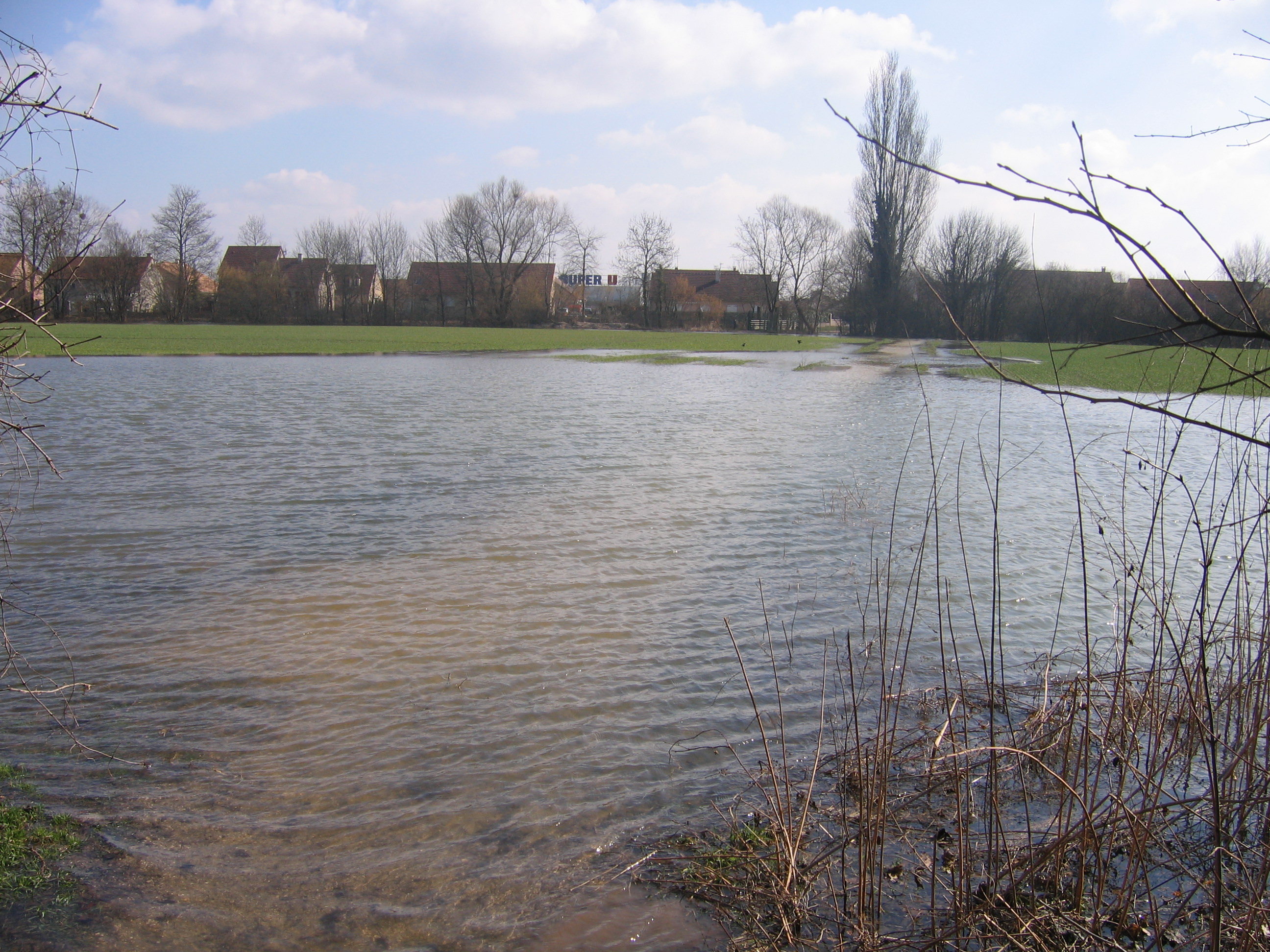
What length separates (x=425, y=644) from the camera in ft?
16.8

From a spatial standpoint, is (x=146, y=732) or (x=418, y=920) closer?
(x=418, y=920)

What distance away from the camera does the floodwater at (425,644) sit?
298 centimetres

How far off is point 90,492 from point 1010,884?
9240 mm

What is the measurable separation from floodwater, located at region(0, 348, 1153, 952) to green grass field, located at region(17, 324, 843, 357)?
17404 mm

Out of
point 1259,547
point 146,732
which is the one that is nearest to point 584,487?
point 146,732

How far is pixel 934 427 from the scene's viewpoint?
46.0 ft

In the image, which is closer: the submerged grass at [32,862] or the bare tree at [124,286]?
the submerged grass at [32,862]

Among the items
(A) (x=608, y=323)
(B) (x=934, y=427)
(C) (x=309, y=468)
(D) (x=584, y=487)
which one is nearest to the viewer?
(D) (x=584, y=487)

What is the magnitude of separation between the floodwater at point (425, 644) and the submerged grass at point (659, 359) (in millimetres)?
20589

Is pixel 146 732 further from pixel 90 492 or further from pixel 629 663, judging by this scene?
pixel 90 492

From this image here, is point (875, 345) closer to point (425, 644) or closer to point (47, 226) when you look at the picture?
point (425, 644)

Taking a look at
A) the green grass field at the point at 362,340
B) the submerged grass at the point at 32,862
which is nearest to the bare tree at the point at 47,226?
the submerged grass at the point at 32,862

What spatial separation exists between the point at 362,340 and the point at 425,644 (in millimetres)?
39442

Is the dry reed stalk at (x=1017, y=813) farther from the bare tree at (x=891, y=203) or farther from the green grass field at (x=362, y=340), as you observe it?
the bare tree at (x=891, y=203)
